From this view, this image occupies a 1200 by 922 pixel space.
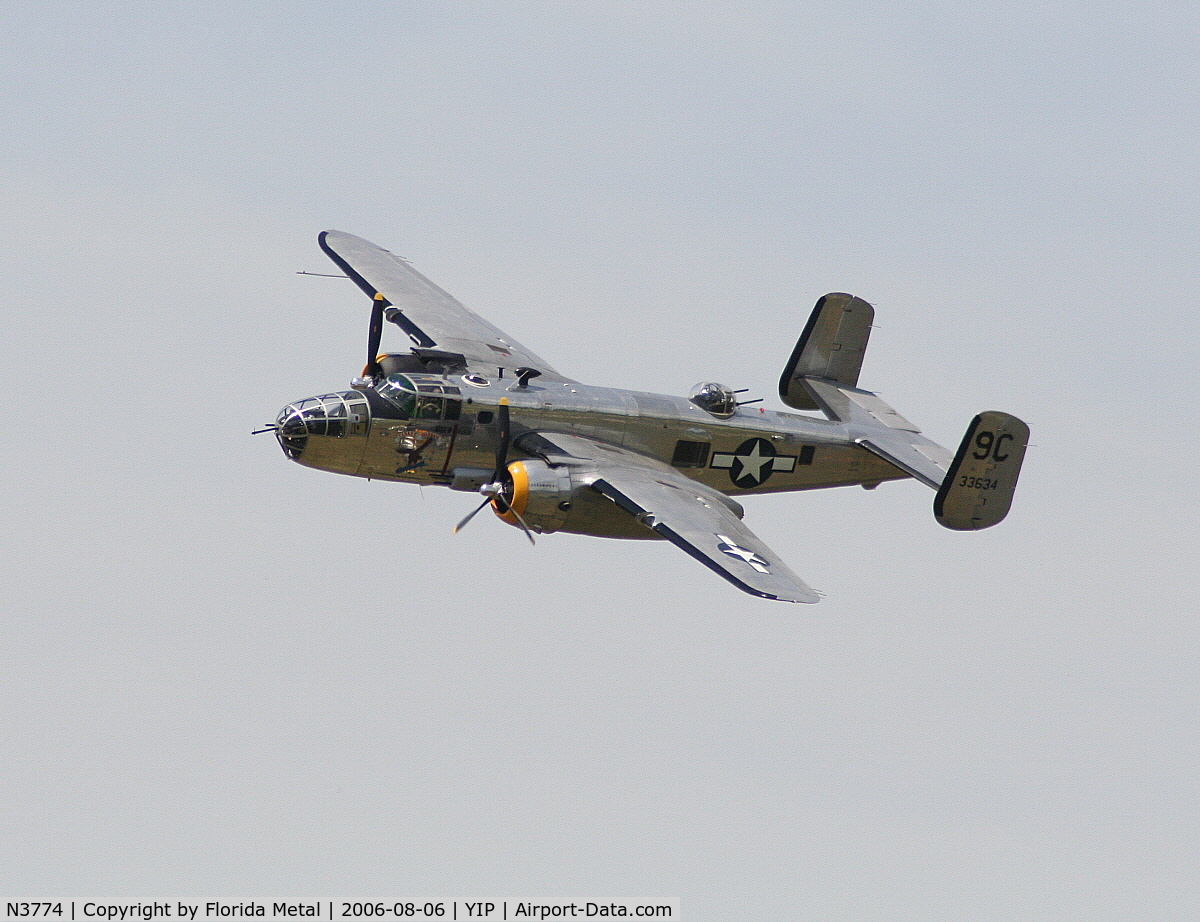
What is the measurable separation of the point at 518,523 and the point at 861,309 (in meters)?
11.6

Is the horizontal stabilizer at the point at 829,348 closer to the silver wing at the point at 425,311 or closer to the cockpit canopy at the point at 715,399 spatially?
the cockpit canopy at the point at 715,399

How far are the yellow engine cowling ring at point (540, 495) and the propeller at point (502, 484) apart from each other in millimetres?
89

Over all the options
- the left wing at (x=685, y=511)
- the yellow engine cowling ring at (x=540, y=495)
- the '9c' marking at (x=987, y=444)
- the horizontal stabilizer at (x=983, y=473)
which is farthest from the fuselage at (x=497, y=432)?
the '9c' marking at (x=987, y=444)

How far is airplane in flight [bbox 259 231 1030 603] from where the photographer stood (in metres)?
34.0

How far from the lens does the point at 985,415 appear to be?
35.9m

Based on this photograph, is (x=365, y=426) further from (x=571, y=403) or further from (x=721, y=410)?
(x=721, y=410)

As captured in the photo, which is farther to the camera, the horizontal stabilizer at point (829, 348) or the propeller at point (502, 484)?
the horizontal stabilizer at point (829, 348)

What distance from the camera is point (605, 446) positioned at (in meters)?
36.5

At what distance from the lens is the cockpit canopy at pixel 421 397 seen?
35.6m

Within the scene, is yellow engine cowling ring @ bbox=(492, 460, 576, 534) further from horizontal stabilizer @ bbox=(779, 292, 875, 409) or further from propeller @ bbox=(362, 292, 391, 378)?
horizontal stabilizer @ bbox=(779, 292, 875, 409)

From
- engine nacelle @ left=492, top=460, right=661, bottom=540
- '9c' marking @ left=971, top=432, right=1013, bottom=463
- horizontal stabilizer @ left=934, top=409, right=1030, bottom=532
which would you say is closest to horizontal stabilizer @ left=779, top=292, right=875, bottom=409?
horizontal stabilizer @ left=934, top=409, right=1030, bottom=532

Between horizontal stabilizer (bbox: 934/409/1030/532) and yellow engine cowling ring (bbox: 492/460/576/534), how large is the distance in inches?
285

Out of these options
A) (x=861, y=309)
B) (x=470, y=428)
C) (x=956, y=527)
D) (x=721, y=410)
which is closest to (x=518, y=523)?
(x=470, y=428)

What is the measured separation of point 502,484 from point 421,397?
8.08ft
